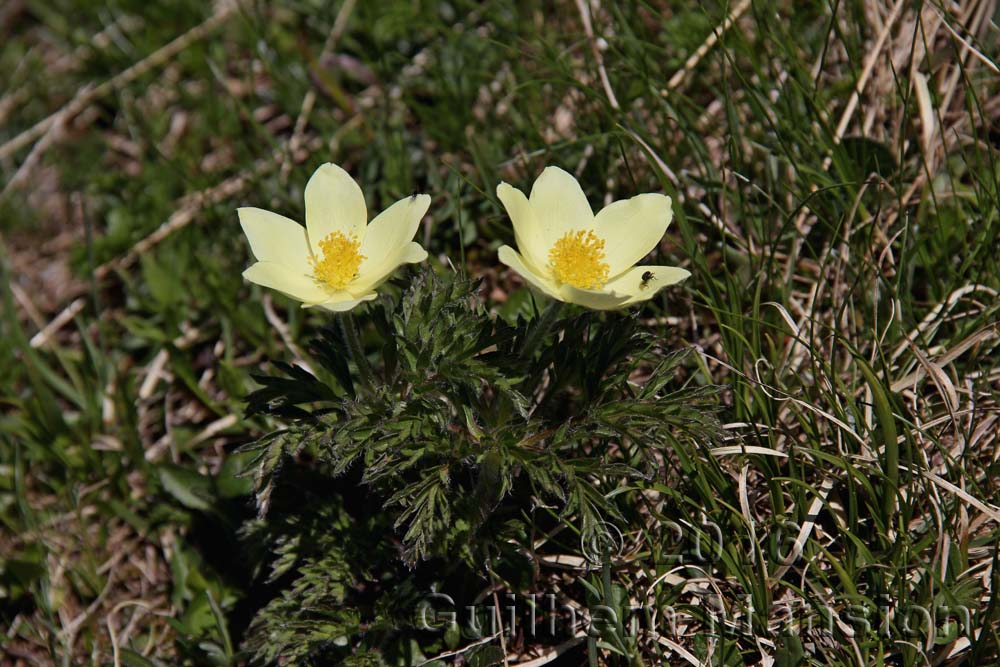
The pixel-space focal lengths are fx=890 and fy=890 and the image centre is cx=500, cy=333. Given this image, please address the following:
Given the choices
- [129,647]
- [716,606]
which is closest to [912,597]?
[716,606]

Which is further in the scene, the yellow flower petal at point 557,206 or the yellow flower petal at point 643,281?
the yellow flower petal at point 557,206

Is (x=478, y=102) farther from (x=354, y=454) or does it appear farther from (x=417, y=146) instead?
(x=354, y=454)

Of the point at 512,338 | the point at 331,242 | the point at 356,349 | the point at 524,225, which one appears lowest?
the point at 512,338

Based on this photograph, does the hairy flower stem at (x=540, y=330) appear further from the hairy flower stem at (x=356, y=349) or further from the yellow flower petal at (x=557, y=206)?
the hairy flower stem at (x=356, y=349)

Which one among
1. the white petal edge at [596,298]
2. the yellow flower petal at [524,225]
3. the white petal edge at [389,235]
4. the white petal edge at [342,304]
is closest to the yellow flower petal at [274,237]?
the white petal edge at [389,235]

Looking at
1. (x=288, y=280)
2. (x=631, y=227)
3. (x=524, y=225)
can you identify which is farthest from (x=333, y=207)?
(x=631, y=227)

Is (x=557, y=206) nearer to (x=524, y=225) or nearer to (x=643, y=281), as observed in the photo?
(x=524, y=225)
